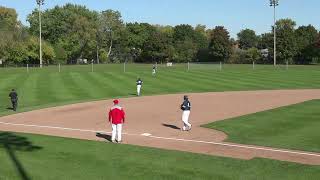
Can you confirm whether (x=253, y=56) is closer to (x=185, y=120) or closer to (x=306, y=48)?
(x=306, y=48)

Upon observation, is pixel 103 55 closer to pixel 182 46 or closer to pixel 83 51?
pixel 83 51

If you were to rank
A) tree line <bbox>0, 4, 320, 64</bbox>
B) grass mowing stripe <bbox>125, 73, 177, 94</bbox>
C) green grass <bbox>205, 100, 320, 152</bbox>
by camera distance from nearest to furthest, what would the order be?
green grass <bbox>205, 100, 320, 152</bbox> < grass mowing stripe <bbox>125, 73, 177, 94</bbox> < tree line <bbox>0, 4, 320, 64</bbox>

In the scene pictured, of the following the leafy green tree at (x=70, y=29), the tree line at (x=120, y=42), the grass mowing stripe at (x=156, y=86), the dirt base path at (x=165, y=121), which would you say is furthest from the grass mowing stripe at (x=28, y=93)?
the leafy green tree at (x=70, y=29)

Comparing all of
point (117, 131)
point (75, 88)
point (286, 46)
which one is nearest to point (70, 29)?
point (286, 46)

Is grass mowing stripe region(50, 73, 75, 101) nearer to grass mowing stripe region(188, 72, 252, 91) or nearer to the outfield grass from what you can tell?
the outfield grass

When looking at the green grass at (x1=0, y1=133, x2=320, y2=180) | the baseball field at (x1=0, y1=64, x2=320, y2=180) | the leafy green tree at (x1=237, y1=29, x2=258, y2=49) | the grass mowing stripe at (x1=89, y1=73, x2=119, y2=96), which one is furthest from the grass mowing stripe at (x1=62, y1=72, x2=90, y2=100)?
the leafy green tree at (x1=237, y1=29, x2=258, y2=49)

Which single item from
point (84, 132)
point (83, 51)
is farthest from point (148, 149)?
point (83, 51)

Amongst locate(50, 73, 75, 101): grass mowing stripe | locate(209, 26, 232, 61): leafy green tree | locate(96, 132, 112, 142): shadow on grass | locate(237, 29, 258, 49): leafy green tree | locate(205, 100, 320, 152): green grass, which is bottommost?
locate(96, 132, 112, 142): shadow on grass

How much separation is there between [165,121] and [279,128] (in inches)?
246

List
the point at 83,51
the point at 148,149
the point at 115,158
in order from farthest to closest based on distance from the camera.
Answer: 1. the point at 83,51
2. the point at 148,149
3. the point at 115,158

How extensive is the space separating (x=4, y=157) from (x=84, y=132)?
6.33 m

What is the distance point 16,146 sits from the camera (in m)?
17.4

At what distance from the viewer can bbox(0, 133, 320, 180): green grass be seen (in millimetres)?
12734

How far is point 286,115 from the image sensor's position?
25.4 m
